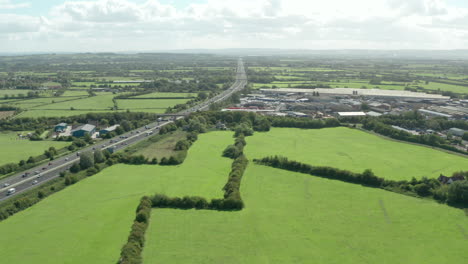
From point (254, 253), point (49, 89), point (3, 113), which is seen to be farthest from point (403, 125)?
point (49, 89)

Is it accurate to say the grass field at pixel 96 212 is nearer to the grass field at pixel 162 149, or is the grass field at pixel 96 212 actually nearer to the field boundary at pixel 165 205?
the field boundary at pixel 165 205

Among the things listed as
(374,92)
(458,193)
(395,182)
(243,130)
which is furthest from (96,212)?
(374,92)

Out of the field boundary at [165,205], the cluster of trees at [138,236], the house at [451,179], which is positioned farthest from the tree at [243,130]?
the house at [451,179]

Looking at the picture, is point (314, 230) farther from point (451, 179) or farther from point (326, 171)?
point (451, 179)

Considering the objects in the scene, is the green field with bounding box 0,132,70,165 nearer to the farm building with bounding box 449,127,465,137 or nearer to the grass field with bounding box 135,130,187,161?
the grass field with bounding box 135,130,187,161

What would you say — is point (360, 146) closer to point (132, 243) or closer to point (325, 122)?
point (325, 122)

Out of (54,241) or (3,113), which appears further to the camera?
(3,113)
